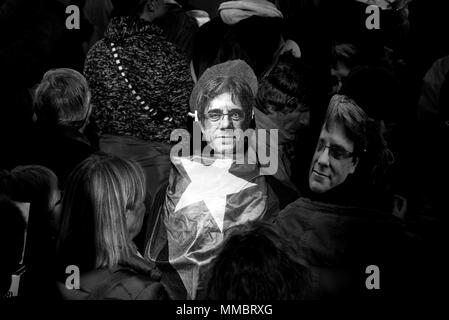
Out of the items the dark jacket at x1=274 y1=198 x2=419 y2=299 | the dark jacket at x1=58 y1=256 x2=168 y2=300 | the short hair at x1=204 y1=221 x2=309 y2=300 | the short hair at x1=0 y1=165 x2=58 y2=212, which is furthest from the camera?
the short hair at x1=0 y1=165 x2=58 y2=212

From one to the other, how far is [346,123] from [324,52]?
1.06 ft

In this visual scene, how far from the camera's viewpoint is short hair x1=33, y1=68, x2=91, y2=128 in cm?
272

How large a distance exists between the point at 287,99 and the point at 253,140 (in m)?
0.20

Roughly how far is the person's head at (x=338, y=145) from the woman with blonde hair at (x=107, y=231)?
0.69m

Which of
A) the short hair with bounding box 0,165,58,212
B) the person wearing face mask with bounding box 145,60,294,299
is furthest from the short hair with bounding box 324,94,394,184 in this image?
the short hair with bounding box 0,165,58,212

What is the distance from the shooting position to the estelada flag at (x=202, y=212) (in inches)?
100

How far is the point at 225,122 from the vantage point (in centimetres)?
256

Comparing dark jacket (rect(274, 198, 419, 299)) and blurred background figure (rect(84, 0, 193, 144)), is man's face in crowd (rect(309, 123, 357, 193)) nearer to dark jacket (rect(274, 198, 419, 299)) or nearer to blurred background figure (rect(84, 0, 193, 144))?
dark jacket (rect(274, 198, 419, 299))

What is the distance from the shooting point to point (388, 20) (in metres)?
2.69

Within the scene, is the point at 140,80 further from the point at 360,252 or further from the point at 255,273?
the point at 255,273

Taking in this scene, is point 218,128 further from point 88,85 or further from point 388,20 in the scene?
point 388,20

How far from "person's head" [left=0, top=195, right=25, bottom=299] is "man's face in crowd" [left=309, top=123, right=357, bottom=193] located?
3.73 feet

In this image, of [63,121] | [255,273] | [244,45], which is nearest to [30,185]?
[63,121]
